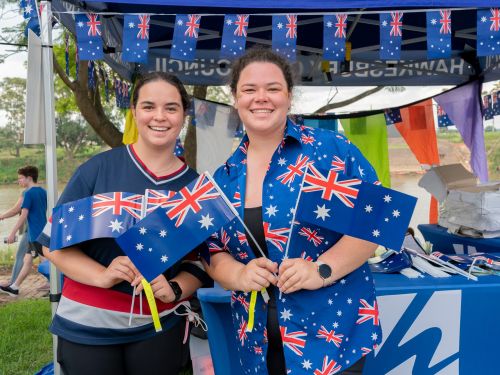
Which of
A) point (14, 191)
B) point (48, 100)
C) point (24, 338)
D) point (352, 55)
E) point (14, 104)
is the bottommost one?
point (24, 338)

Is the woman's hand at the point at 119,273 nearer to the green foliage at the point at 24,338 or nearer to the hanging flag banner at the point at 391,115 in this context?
the green foliage at the point at 24,338

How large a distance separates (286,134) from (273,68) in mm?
208

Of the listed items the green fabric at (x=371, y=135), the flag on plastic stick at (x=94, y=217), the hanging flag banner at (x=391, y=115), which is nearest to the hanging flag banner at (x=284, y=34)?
the flag on plastic stick at (x=94, y=217)

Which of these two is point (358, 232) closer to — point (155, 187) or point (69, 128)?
point (155, 187)

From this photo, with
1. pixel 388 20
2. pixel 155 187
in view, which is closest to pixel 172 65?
pixel 388 20

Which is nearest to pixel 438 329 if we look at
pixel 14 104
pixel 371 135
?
pixel 371 135

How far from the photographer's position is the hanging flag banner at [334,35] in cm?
304

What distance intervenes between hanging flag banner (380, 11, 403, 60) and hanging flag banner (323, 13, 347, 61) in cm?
24

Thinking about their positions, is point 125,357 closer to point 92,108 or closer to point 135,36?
point 135,36

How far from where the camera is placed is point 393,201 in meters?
1.46

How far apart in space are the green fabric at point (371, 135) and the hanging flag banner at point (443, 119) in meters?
0.71

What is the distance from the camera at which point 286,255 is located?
1.43m

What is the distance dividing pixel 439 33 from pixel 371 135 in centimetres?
261

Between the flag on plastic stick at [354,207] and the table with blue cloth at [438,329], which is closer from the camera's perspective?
the flag on plastic stick at [354,207]
